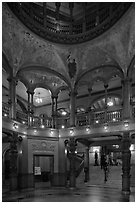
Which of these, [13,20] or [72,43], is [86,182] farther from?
[13,20]

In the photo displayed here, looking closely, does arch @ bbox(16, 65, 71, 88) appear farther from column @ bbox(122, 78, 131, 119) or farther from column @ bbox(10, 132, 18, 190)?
column @ bbox(10, 132, 18, 190)

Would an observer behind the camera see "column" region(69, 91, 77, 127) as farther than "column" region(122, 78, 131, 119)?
Yes

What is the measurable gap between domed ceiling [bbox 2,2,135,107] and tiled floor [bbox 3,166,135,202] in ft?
23.4

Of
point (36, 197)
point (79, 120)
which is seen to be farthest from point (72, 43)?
point (36, 197)

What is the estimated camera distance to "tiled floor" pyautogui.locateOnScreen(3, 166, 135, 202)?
11938 millimetres

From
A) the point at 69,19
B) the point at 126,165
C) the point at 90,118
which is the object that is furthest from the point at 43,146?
the point at 69,19

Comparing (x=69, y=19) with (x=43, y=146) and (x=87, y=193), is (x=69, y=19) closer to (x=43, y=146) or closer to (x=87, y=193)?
(x=43, y=146)

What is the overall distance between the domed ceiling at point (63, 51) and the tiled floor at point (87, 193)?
7127 millimetres

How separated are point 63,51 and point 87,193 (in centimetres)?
940

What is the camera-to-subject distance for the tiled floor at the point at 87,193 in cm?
1194

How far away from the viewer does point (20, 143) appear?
15.0 m

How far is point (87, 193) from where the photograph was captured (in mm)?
13930

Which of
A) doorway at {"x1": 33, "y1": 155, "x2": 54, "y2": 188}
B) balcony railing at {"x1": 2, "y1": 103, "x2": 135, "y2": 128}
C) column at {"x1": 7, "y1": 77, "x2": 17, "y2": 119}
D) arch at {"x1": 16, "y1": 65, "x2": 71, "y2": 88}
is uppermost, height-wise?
arch at {"x1": 16, "y1": 65, "x2": 71, "y2": 88}

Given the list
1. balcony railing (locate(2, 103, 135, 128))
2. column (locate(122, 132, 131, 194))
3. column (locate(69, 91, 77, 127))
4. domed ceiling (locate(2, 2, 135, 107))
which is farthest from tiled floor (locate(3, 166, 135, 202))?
domed ceiling (locate(2, 2, 135, 107))
